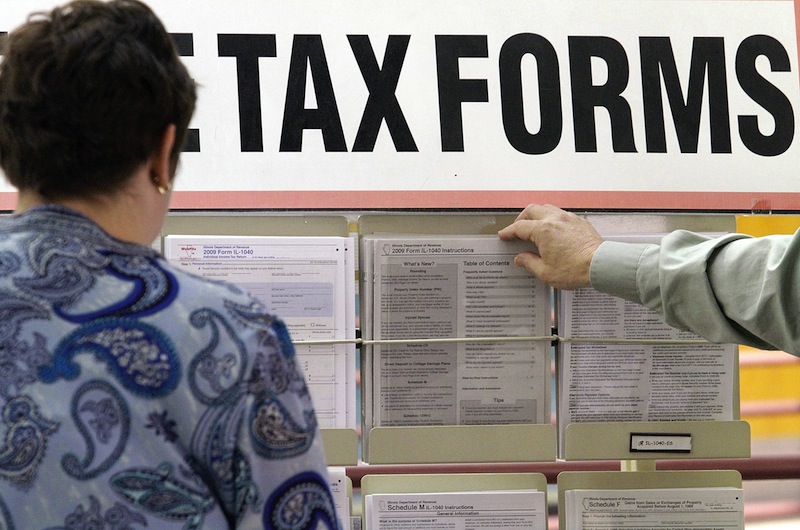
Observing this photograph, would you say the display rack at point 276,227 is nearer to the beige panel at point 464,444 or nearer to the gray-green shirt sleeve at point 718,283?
the beige panel at point 464,444

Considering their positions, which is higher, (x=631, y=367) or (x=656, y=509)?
(x=631, y=367)

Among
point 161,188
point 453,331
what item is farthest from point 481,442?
point 161,188

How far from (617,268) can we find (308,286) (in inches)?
17.7

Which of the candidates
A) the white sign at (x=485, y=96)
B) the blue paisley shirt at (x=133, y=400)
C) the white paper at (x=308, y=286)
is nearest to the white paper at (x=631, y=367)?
the white sign at (x=485, y=96)

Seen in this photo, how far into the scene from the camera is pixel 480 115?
4.69 ft

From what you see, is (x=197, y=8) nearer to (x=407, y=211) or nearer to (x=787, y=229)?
(x=407, y=211)

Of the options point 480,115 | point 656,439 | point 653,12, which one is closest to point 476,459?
point 656,439

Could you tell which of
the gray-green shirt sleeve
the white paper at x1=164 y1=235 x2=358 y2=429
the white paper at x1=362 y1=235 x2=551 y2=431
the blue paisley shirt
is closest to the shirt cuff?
the gray-green shirt sleeve

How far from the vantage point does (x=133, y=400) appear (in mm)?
702

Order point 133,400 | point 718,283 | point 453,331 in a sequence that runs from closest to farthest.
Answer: point 133,400 < point 718,283 < point 453,331

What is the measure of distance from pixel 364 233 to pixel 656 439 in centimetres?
55

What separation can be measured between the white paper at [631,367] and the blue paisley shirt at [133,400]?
2.44 feet

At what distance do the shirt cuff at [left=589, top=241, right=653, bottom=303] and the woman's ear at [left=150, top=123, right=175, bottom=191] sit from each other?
71 centimetres

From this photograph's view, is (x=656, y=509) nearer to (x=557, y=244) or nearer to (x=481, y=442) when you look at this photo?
(x=481, y=442)
